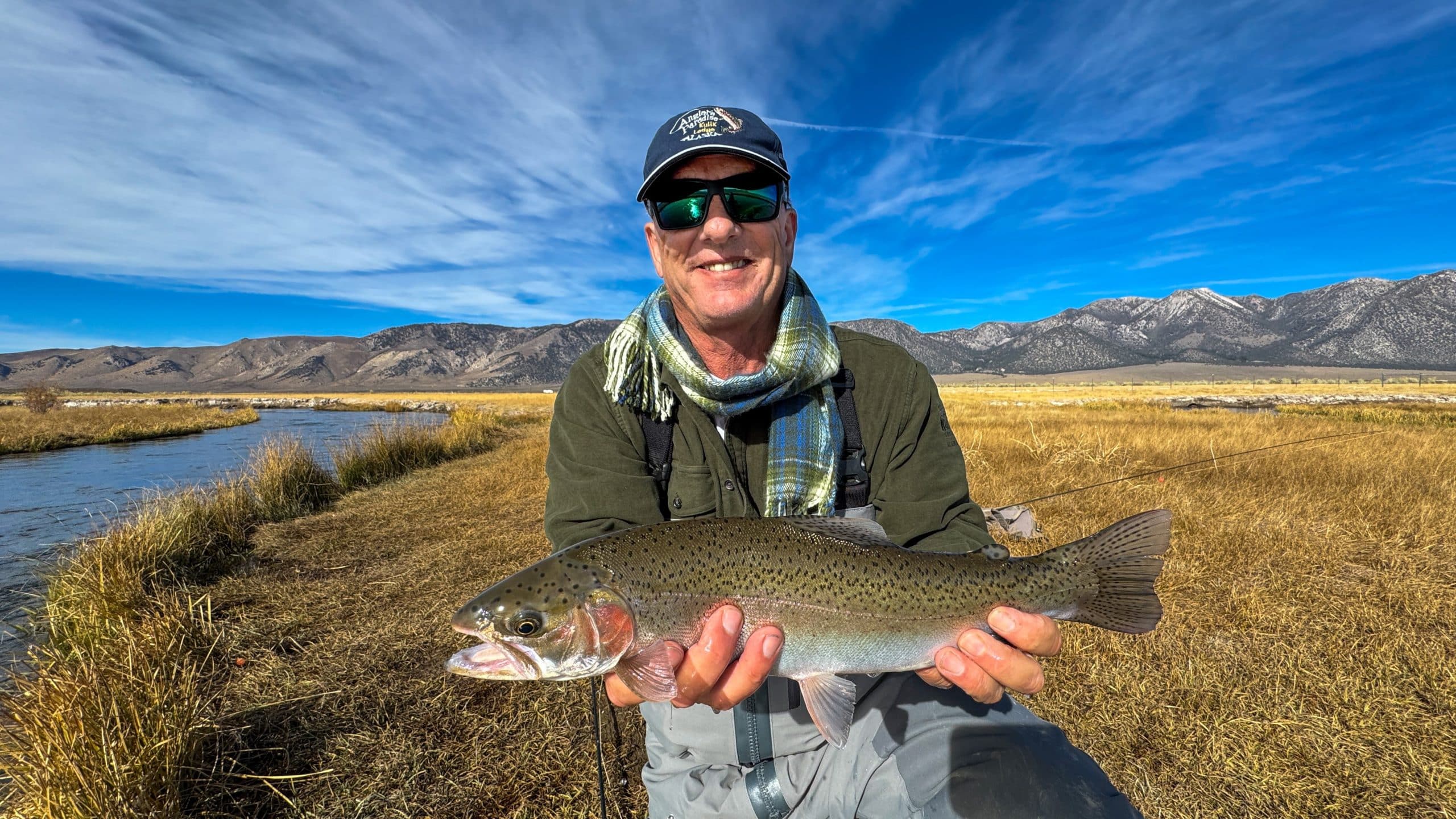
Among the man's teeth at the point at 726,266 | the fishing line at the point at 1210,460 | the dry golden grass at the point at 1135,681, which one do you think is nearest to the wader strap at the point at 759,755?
the dry golden grass at the point at 1135,681

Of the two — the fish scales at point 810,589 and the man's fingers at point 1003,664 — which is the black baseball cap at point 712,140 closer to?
the fish scales at point 810,589

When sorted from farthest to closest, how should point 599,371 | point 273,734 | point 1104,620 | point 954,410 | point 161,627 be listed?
point 954,410, point 161,627, point 273,734, point 599,371, point 1104,620

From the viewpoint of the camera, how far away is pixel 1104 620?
8.80ft

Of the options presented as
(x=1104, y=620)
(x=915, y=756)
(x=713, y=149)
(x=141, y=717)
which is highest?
(x=713, y=149)

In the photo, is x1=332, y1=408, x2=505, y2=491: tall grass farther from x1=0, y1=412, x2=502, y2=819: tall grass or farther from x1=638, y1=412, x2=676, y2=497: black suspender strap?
x1=638, y1=412, x2=676, y2=497: black suspender strap

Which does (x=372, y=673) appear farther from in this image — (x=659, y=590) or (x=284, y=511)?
(x=284, y=511)

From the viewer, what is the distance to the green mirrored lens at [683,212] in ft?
10.5

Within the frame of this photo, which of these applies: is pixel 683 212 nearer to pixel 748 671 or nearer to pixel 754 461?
pixel 754 461

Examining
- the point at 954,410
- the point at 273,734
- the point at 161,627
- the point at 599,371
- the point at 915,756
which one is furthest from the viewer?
the point at 954,410

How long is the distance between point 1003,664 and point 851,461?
3.81 ft

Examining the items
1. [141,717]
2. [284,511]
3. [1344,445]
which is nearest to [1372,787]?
[141,717]

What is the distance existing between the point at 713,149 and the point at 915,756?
288 cm

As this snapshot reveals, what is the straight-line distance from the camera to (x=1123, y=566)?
2805 millimetres

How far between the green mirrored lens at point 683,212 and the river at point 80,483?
8413 millimetres
